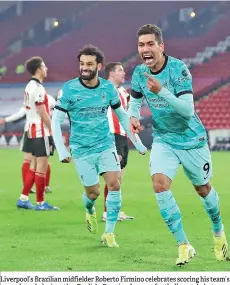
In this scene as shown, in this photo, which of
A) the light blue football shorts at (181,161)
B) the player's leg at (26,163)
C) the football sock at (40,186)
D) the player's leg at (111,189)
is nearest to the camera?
the light blue football shorts at (181,161)

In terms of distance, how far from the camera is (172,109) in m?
6.93

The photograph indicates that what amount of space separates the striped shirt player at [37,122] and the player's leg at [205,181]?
4700mm

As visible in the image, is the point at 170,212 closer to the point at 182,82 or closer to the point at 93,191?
the point at 182,82

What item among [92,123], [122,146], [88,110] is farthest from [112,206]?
[122,146]

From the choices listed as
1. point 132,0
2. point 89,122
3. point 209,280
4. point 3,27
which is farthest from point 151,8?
point 209,280

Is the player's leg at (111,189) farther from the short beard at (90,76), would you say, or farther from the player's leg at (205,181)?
the player's leg at (205,181)

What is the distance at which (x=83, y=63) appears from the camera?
827 centimetres

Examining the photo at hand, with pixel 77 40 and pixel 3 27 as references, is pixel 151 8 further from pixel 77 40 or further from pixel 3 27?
pixel 3 27

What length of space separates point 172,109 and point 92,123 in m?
1.64

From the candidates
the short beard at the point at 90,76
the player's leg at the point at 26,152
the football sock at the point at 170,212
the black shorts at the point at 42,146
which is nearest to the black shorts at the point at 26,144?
the player's leg at the point at 26,152

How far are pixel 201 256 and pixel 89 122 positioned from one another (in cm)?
195

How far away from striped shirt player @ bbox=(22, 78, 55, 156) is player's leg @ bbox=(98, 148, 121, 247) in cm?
322

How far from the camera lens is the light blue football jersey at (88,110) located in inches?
328

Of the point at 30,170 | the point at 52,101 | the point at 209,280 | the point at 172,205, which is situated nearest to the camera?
the point at 209,280
